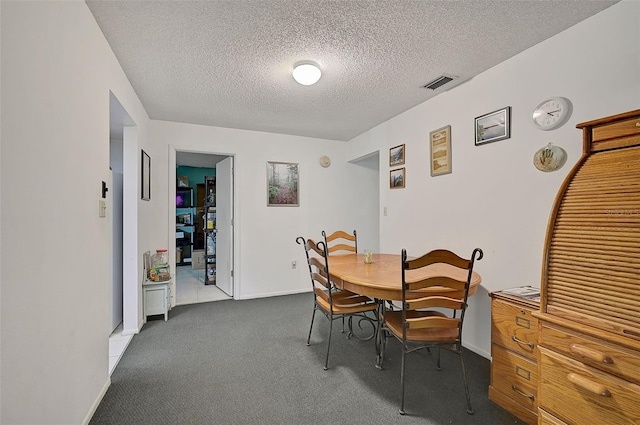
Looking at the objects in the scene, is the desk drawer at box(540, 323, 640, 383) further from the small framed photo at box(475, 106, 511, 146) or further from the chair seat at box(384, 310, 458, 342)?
the small framed photo at box(475, 106, 511, 146)

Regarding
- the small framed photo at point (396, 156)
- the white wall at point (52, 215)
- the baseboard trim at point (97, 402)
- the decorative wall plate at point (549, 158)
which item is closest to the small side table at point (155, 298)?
the baseboard trim at point (97, 402)

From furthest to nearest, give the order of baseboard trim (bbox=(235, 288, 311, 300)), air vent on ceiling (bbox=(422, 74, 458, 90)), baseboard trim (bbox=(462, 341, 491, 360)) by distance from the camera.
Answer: baseboard trim (bbox=(235, 288, 311, 300)), air vent on ceiling (bbox=(422, 74, 458, 90)), baseboard trim (bbox=(462, 341, 491, 360))

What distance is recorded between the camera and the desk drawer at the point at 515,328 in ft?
5.53

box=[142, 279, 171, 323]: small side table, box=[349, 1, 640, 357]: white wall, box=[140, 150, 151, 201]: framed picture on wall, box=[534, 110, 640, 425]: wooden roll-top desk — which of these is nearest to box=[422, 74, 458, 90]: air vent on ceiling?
box=[349, 1, 640, 357]: white wall

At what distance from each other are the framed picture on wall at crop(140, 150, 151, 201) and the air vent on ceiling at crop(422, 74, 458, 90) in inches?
118

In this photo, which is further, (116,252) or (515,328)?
(116,252)

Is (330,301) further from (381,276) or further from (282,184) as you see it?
(282,184)

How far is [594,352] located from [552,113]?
159 cm

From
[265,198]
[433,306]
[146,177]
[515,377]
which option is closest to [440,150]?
[433,306]

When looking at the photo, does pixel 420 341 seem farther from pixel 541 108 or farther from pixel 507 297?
pixel 541 108

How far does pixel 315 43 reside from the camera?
6.96ft

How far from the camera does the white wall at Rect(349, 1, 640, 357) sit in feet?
5.82

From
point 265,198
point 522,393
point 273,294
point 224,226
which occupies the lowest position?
point 273,294

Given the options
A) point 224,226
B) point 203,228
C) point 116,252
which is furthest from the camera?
point 203,228
